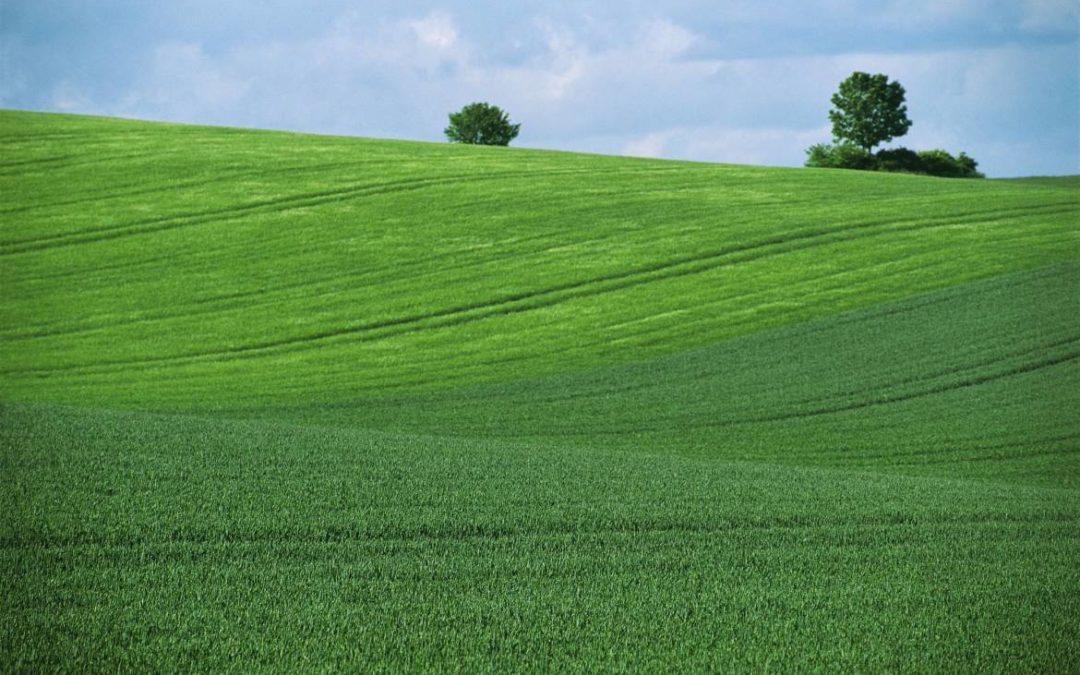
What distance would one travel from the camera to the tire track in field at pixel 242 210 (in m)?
32.6

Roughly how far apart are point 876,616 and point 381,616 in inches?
120

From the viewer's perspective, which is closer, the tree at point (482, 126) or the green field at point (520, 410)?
the green field at point (520, 410)

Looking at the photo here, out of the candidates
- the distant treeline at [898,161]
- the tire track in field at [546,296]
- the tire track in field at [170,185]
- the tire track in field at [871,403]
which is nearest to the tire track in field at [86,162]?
the tire track in field at [170,185]

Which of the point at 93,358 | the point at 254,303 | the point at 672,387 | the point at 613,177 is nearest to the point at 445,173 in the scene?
the point at 613,177

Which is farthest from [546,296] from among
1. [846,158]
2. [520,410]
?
[846,158]

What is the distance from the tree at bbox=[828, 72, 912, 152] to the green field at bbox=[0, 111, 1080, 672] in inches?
956

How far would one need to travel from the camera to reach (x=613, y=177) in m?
42.9

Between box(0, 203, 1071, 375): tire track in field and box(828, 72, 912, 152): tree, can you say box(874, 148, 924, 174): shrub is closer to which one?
box(828, 72, 912, 152): tree

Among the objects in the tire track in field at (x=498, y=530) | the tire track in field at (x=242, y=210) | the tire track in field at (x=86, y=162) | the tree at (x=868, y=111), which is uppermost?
the tree at (x=868, y=111)

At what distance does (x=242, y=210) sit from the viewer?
3609cm

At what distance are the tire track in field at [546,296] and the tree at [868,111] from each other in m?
34.8

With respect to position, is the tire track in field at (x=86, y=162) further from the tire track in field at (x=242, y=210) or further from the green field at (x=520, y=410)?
the tire track in field at (x=242, y=210)

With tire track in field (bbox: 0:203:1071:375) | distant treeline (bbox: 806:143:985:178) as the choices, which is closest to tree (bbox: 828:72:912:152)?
distant treeline (bbox: 806:143:985:178)

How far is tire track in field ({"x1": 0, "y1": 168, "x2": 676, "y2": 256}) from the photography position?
3256 cm
